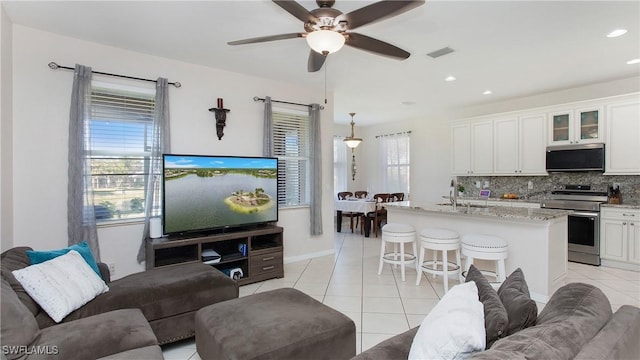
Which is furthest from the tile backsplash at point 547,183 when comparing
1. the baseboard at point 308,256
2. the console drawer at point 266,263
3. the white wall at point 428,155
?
the console drawer at point 266,263

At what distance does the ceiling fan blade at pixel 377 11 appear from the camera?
1.93 meters

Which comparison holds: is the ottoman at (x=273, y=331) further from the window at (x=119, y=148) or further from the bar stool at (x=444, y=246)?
the window at (x=119, y=148)

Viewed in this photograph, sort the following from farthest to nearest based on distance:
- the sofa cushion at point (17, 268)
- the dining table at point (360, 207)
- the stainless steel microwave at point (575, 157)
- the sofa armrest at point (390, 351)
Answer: the dining table at point (360, 207) < the stainless steel microwave at point (575, 157) < the sofa cushion at point (17, 268) < the sofa armrest at point (390, 351)

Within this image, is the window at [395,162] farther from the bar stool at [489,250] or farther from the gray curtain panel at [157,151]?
the gray curtain panel at [157,151]

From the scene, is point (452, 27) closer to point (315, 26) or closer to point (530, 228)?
point (315, 26)

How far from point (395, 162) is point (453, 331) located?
744 cm

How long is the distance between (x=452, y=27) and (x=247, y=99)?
2.70 metres

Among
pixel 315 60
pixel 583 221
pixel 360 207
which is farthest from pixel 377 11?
pixel 360 207

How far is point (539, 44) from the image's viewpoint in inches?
133

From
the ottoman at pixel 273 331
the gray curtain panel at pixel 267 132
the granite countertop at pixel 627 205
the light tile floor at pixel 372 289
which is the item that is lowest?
the light tile floor at pixel 372 289

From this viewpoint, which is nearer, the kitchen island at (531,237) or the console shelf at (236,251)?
the kitchen island at (531,237)

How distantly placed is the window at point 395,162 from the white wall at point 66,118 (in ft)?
15.0

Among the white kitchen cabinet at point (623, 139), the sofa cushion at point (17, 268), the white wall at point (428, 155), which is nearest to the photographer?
the sofa cushion at point (17, 268)

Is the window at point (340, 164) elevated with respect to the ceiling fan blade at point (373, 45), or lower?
lower
